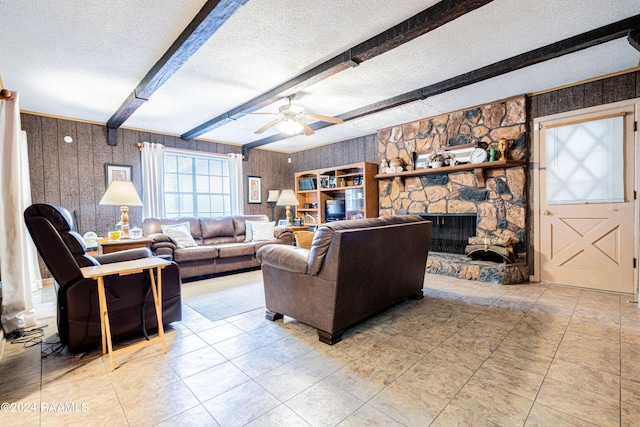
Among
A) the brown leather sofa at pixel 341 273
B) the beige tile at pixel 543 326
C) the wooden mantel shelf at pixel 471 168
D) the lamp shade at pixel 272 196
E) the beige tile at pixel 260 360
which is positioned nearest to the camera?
the beige tile at pixel 260 360

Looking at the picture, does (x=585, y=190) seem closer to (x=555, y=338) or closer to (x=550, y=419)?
(x=555, y=338)

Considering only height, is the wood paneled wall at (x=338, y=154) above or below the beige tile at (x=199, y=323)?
above

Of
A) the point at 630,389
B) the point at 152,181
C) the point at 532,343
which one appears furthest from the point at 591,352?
the point at 152,181

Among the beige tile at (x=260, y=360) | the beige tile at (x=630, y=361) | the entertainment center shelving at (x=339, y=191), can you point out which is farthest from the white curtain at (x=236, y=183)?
the beige tile at (x=630, y=361)

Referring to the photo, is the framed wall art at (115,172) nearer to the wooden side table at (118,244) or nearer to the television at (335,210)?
the wooden side table at (118,244)

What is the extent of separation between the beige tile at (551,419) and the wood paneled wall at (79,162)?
18.8ft

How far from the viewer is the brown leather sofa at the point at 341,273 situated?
2131mm

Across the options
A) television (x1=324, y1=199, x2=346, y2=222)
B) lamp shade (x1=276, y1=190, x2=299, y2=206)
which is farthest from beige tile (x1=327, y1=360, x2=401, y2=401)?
lamp shade (x1=276, y1=190, x2=299, y2=206)

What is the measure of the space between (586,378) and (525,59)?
278 centimetres

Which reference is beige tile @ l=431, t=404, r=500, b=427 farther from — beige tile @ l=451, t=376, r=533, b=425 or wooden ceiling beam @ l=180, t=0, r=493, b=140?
wooden ceiling beam @ l=180, t=0, r=493, b=140

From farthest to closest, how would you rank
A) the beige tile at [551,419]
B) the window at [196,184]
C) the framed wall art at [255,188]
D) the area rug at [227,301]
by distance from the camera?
the framed wall art at [255,188]
the window at [196,184]
the area rug at [227,301]
the beige tile at [551,419]

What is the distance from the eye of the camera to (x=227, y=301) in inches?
129

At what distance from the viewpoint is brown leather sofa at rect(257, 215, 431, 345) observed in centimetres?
213

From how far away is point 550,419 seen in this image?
54.7 inches
